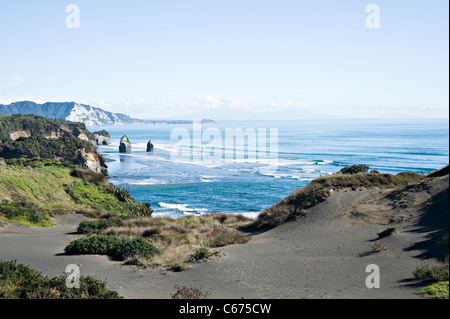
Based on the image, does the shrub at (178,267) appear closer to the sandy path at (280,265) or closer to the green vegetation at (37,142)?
the sandy path at (280,265)

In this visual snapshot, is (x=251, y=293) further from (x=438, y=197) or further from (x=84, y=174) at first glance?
(x=84, y=174)

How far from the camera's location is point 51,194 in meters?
31.1

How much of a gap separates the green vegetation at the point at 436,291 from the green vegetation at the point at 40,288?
798cm

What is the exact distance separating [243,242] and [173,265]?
5865mm

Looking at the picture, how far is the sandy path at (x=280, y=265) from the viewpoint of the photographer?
35.9 feet

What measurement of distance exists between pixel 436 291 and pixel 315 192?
47.2ft

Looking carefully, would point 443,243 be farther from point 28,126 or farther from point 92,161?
point 28,126

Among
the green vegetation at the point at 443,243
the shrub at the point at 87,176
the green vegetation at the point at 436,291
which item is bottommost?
the shrub at the point at 87,176

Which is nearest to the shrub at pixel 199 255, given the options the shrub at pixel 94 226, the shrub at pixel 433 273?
the shrub at pixel 433 273

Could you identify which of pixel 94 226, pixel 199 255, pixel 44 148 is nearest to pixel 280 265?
pixel 199 255

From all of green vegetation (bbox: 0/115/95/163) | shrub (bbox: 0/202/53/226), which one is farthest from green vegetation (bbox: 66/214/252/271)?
green vegetation (bbox: 0/115/95/163)

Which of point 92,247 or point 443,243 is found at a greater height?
point 443,243
